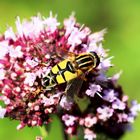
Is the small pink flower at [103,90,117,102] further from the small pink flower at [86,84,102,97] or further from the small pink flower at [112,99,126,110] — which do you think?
the small pink flower at [86,84,102,97]

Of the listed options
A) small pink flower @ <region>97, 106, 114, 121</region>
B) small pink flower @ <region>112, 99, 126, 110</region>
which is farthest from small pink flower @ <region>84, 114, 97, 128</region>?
small pink flower @ <region>112, 99, 126, 110</region>

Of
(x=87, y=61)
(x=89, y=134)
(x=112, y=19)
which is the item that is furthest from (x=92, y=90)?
(x=112, y=19)

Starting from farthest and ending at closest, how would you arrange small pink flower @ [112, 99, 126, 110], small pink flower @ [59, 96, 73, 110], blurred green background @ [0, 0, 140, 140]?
blurred green background @ [0, 0, 140, 140] → small pink flower @ [112, 99, 126, 110] → small pink flower @ [59, 96, 73, 110]

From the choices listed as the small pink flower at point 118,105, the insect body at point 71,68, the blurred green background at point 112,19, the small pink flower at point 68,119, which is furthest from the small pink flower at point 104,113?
the blurred green background at point 112,19

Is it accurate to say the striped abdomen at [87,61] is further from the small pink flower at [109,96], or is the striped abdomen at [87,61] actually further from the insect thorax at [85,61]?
the small pink flower at [109,96]

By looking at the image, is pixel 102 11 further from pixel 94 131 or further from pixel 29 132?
pixel 94 131

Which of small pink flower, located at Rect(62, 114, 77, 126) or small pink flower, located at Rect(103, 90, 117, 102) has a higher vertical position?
small pink flower, located at Rect(103, 90, 117, 102)
